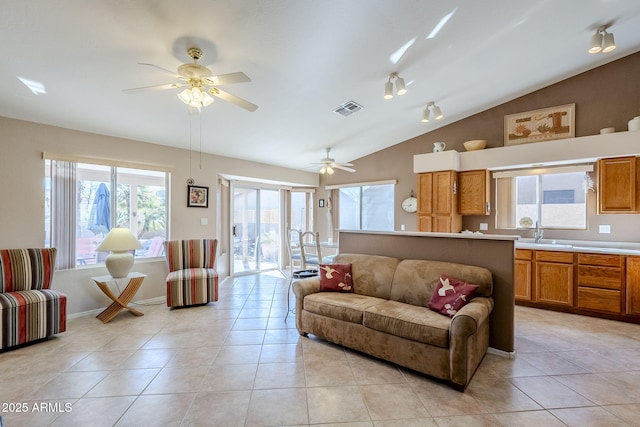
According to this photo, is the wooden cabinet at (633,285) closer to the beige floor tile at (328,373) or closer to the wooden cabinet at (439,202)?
the wooden cabinet at (439,202)

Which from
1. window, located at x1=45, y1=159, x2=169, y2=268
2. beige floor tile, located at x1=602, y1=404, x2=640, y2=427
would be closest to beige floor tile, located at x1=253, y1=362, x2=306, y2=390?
beige floor tile, located at x1=602, y1=404, x2=640, y2=427

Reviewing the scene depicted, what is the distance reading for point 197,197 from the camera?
4828 millimetres

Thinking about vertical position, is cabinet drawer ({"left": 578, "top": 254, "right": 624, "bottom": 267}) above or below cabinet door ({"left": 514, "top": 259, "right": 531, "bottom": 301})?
above

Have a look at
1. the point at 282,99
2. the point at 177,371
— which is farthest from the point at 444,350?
the point at 282,99

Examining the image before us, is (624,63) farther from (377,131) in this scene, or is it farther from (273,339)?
(273,339)

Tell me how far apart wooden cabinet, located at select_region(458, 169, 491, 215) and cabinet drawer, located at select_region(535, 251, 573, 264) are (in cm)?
104

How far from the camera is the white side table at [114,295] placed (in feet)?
11.5

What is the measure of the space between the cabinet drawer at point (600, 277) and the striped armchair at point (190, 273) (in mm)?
5081

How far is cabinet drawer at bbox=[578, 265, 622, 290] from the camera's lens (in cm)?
357

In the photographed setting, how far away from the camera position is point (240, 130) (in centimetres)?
428

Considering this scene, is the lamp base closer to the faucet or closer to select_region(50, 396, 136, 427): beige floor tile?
select_region(50, 396, 136, 427): beige floor tile

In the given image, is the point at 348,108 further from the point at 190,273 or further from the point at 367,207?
the point at 190,273

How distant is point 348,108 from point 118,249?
3.59 metres

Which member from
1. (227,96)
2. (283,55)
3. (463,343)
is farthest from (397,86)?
(463,343)
